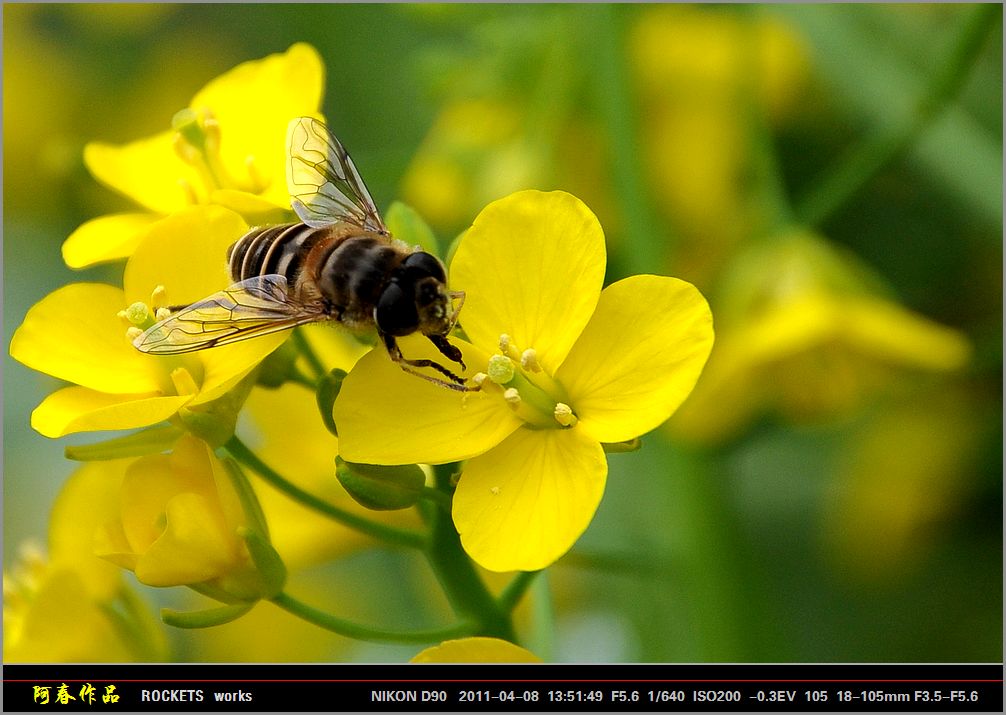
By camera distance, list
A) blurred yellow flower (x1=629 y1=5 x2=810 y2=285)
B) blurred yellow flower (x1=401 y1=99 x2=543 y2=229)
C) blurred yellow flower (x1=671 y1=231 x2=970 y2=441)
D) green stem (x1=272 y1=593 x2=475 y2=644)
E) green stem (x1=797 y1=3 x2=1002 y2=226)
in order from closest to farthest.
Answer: green stem (x1=272 y1=593 x2=475 y2=644), green stem (x1=797 y1=3 x2=1002 y2=226), blurred yellow flower (x1=671 y1=231 x2=970 y2=441), blurred yellow flower (x1=401 y1=99 x2=543 y2=229), blurred yellow flower (x1=629 y1=5 x2=810 y2=285)

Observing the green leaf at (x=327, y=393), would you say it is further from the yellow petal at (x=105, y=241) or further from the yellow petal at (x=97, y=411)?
the yellow petal at (x=105, y=241)

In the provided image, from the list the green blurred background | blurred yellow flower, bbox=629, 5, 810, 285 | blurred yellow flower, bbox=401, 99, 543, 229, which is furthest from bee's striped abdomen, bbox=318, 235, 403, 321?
blurred yellow flower, bbox=629, 5, 810, 285

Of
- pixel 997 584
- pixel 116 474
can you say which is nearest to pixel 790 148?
pixel 997 584

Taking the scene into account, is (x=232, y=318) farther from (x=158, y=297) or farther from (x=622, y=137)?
(x=622, y=137)

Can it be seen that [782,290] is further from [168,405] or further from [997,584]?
[168,405]

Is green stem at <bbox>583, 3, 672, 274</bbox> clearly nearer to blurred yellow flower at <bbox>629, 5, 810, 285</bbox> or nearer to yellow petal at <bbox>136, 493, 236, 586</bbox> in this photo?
blurred yellow flower at <bbox>629, 5, 810, 285</bbox>

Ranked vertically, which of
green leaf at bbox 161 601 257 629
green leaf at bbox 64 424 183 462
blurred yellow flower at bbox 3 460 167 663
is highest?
green leaf at bbox 64 424 183 462

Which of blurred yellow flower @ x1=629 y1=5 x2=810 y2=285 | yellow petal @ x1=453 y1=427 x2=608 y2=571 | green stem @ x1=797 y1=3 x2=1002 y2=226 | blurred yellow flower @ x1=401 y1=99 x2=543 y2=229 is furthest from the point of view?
blurred yellow flower @ x1=629 y1=5 x2=810 y2=285
